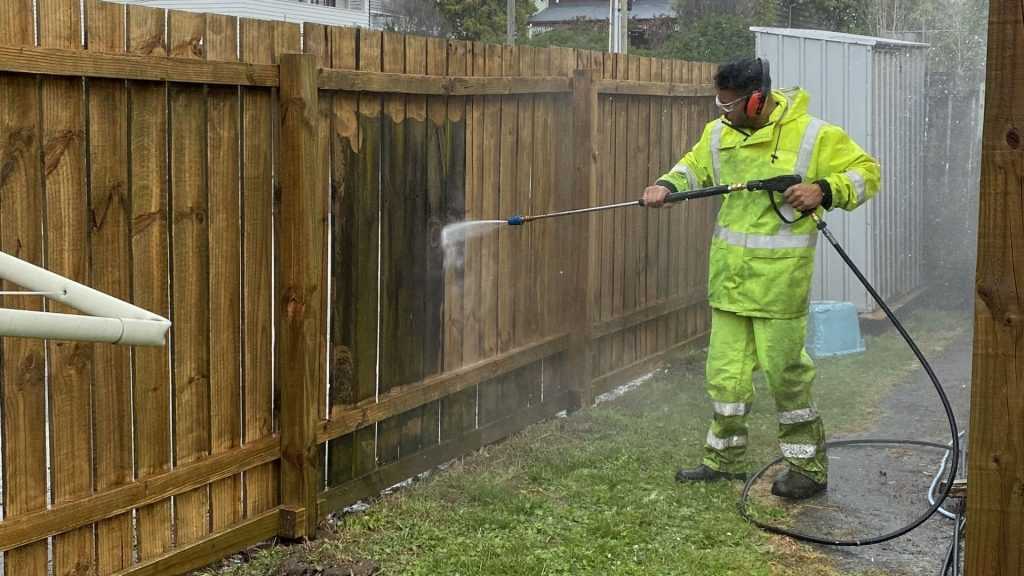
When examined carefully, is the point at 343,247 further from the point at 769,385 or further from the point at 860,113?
the point at 860,113

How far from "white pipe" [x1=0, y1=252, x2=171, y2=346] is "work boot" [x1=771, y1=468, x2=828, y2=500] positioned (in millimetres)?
4065

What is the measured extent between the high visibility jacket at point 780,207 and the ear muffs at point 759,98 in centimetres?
10

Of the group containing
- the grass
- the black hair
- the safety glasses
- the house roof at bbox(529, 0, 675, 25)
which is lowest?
the grass

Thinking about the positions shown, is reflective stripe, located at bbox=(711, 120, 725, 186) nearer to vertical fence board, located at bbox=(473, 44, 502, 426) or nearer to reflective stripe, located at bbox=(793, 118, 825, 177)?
reflective stripe, located at bbox=(793, 118, 825, 177)

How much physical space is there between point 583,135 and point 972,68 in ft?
37.7

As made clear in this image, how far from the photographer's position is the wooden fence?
11.9 feet

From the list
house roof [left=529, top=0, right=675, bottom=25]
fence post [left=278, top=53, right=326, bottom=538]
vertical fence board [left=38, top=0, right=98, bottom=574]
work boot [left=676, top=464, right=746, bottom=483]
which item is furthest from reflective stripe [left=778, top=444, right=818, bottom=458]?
house roof [left=529, top=0, right=675, bottom=25]

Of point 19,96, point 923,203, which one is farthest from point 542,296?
point 923,203

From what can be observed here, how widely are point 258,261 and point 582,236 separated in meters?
3.02

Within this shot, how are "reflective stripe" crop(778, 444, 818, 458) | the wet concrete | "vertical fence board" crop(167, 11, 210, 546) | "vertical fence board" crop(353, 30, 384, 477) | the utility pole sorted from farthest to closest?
the utility pole, "reflective stripe" crop(778, 444, 818, 458), "vertical fence board" crop(353, 30, 384, 477), the wet concrete, "vertical fence board" crop(167, 11, 210, 546)

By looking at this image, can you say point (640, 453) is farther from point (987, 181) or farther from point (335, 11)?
point (335, 11)

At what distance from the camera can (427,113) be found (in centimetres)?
548

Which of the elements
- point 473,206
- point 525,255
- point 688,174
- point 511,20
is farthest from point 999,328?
point 511,20

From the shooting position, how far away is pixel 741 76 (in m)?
5.34
